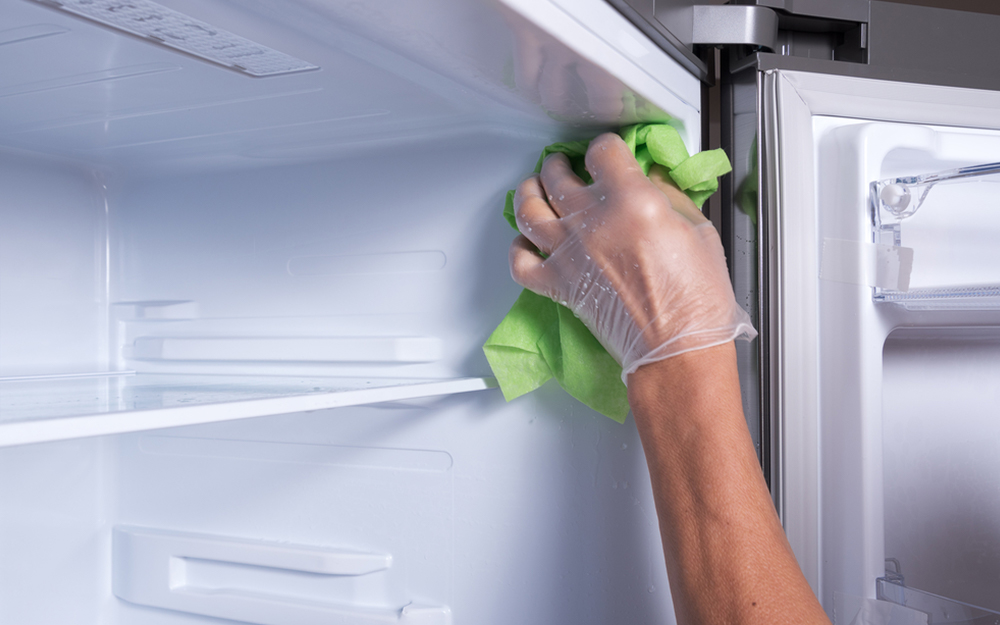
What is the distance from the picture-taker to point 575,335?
31.5 inches

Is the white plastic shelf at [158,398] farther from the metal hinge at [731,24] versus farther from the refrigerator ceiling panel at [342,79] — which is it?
the metal hinge at [731,24]

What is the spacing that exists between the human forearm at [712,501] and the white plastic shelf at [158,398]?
9.5 inches

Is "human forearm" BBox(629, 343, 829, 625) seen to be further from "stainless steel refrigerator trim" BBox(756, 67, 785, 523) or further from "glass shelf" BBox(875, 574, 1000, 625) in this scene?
"glass shelf" BBox(875, 574, 1000, 625)

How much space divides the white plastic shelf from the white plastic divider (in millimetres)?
262

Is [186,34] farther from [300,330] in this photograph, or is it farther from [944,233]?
[944,233]

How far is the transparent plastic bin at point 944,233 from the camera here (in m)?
0.76

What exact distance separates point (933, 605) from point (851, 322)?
0.34 metres

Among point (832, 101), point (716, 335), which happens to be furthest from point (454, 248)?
point (832, 101)

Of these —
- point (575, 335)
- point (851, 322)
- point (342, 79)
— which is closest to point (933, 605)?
point (851, 322)

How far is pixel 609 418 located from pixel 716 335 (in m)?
0.19

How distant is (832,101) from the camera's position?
807 millimetres

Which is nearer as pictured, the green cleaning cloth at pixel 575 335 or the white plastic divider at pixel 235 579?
the green cleaning cloth at pixel 575 335

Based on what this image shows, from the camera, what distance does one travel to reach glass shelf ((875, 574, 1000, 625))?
767 mm

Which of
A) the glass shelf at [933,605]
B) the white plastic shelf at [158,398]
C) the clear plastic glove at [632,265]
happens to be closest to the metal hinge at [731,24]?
the clear plastic glove at [632,265]
